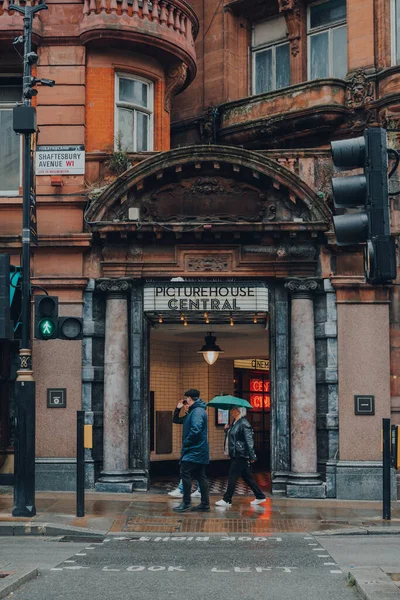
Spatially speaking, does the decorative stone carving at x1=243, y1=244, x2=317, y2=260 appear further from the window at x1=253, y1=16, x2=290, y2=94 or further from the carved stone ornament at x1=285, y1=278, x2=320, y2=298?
the window at x1=253, y1=16, x2=290, y2=94

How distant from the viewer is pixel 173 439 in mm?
22969

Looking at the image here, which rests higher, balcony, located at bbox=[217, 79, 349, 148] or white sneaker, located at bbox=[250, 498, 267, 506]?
balcony, located at bbox=[217, 79, 349, 148]

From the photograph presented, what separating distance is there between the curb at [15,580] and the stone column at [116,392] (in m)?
7.93

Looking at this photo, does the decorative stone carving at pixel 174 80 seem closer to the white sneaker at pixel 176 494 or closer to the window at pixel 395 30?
the window at pixel 395 30

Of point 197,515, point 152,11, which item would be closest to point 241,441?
point 197,515

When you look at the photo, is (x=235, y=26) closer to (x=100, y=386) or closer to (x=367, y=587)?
(x=100, y=386)

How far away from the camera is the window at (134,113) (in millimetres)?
19469

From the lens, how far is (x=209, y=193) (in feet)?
60.4

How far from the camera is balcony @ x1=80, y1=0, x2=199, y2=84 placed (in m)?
18.7

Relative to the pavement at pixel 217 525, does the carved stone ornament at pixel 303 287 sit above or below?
above

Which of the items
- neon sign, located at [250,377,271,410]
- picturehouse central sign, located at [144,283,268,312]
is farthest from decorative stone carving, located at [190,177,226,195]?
neon sign, located at [250,377,271,410]

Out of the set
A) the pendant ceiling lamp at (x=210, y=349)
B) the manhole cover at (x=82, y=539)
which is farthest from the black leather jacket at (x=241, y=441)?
the pendant ceiling lamp at (x=210, y=349)

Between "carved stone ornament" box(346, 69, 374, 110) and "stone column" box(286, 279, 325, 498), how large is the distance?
396 centimetres

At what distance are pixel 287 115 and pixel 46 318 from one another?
316 inches
